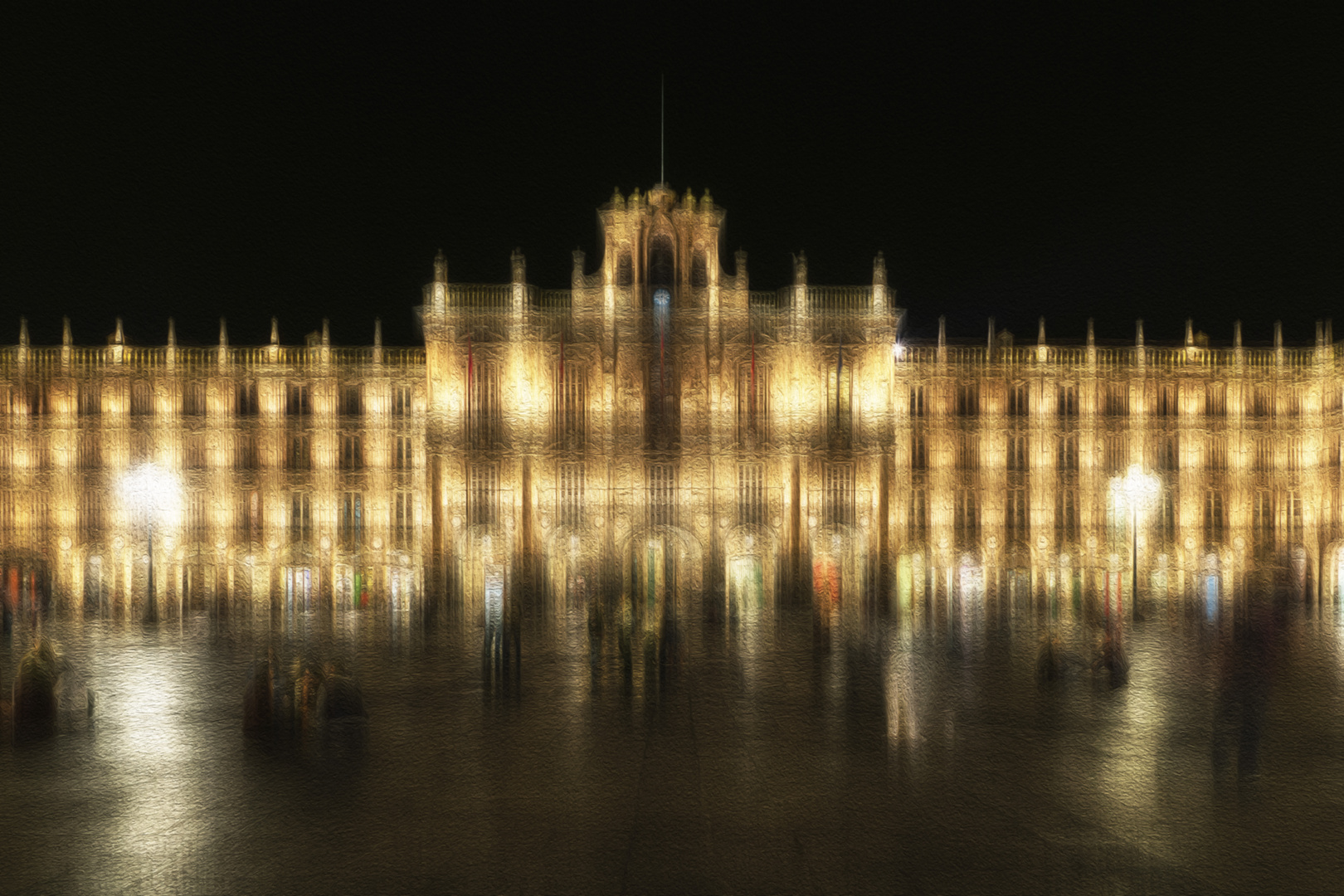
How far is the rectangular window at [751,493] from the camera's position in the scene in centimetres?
5331

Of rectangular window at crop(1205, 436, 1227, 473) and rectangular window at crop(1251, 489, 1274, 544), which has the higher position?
rectangular window at crop(1205, 436, 1227, 473)

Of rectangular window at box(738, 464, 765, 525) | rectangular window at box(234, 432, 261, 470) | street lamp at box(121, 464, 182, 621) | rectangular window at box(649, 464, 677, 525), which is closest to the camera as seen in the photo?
rectangular window at box(649, 464, 677, 525)

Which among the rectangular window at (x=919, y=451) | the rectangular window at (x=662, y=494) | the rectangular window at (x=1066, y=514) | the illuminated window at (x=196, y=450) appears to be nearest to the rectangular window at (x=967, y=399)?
the rectangular window at (x=919, y=451)

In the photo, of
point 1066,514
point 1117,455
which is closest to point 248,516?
point 1066,514

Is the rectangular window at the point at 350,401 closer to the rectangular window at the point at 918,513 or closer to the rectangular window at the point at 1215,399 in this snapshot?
the rectangular window at the point at 918,513

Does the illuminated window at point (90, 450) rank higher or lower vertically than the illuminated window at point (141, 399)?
lower

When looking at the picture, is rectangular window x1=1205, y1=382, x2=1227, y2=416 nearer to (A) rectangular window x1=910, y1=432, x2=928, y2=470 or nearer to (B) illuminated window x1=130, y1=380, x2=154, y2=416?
(A) rectangular window x1=910, y1=432, x2=928, y2=470

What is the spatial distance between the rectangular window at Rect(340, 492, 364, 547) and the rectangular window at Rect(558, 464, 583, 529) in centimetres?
1364

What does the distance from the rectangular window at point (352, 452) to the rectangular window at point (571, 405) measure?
1379cm

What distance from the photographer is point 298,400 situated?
189ft

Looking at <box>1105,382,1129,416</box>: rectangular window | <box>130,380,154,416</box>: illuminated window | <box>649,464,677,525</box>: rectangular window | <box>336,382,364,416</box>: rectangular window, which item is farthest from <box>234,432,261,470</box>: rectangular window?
<box>1105,382,1129,416</box>: rectangular window

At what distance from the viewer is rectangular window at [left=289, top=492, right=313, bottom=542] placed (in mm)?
56281

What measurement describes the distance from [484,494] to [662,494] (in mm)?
10542

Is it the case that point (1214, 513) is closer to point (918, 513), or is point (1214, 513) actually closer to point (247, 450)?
point (918, 513)
